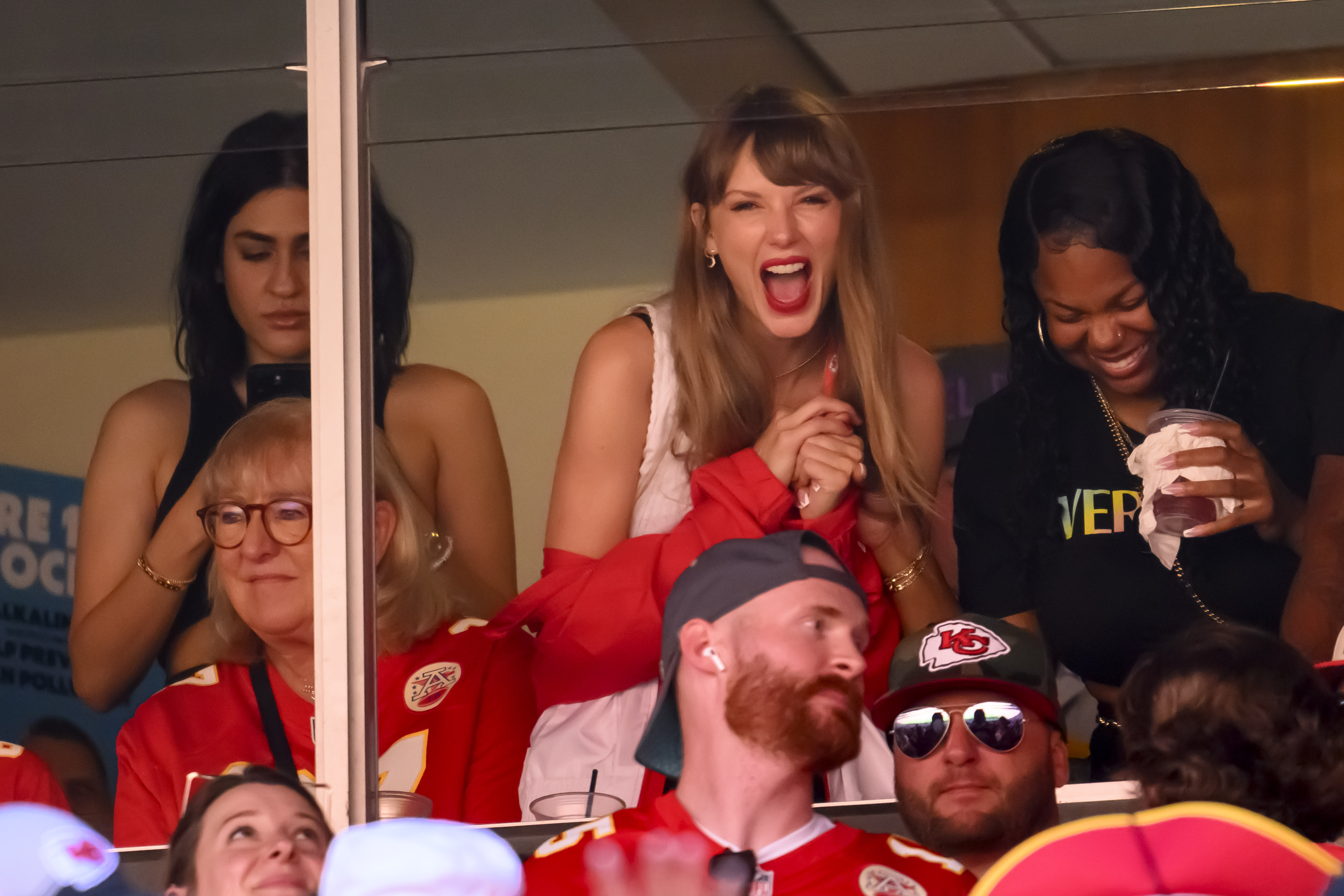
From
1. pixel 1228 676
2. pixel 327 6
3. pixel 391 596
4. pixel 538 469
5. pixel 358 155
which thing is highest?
pixel 327 6

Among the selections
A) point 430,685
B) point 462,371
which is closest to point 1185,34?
point 462,371

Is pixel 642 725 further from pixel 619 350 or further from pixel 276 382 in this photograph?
pixel 276 382

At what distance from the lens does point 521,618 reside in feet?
10.0

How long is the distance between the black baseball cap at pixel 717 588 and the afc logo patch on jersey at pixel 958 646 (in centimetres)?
19

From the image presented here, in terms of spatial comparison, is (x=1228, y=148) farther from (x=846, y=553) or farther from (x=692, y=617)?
(x=692, y=617)

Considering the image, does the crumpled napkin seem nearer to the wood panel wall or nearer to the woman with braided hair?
the woman with braided hair

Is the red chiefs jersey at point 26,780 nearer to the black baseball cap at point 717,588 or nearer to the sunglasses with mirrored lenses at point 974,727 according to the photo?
the black baseball cap at point 717,588

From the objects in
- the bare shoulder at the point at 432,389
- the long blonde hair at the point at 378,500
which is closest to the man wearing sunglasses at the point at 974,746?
the long blonde hair at the point at 378,500

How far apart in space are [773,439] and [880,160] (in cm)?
61

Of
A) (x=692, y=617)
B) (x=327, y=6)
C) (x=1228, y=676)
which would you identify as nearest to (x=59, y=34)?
(x=327, y=6)

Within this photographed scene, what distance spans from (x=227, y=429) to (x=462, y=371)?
0.50m

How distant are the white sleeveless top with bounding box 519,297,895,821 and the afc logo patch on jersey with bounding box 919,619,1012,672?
18cm

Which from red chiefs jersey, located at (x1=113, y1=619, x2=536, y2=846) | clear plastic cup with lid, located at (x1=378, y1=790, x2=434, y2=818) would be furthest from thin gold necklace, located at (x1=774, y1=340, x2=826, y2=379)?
clear plastic cup with lid, located at (x1=378, y1=790, x2=434, y2=818)

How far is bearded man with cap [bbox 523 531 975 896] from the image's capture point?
2396 mm
